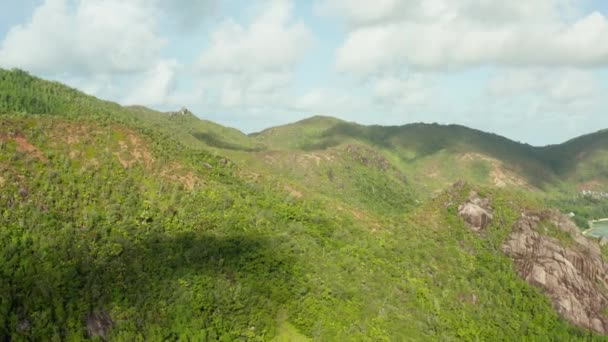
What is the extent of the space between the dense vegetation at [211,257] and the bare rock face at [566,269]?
252cm

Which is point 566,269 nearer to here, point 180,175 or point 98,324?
point 180,175

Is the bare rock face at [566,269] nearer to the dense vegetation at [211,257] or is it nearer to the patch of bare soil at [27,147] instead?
the dense vegetation at [211,257]

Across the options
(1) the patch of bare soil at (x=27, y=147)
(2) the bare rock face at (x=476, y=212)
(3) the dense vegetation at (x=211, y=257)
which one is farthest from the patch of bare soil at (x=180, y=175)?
(2) the bare rock face at (x=476, y=212)

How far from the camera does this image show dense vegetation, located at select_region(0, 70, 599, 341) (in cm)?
5225

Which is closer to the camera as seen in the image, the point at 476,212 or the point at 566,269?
the point at 566,269

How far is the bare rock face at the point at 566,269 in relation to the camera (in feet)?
248

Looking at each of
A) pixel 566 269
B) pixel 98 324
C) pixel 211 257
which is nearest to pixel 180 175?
pixel 211 257

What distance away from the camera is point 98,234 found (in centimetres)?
5962

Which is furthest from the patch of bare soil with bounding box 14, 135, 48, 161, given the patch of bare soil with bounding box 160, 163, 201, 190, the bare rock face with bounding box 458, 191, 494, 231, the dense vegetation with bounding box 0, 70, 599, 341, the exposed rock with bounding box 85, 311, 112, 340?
the bare rock face with bounding box 458, 191, 494, 231

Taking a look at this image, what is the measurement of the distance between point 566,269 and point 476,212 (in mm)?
19143

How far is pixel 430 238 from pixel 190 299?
5191 cm

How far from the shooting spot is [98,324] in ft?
166

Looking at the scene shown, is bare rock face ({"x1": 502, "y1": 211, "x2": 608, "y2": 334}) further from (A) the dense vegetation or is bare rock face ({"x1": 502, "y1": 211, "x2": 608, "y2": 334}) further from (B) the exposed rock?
(B) the exposed rock

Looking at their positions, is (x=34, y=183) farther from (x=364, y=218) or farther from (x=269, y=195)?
(x=364, y=218)
